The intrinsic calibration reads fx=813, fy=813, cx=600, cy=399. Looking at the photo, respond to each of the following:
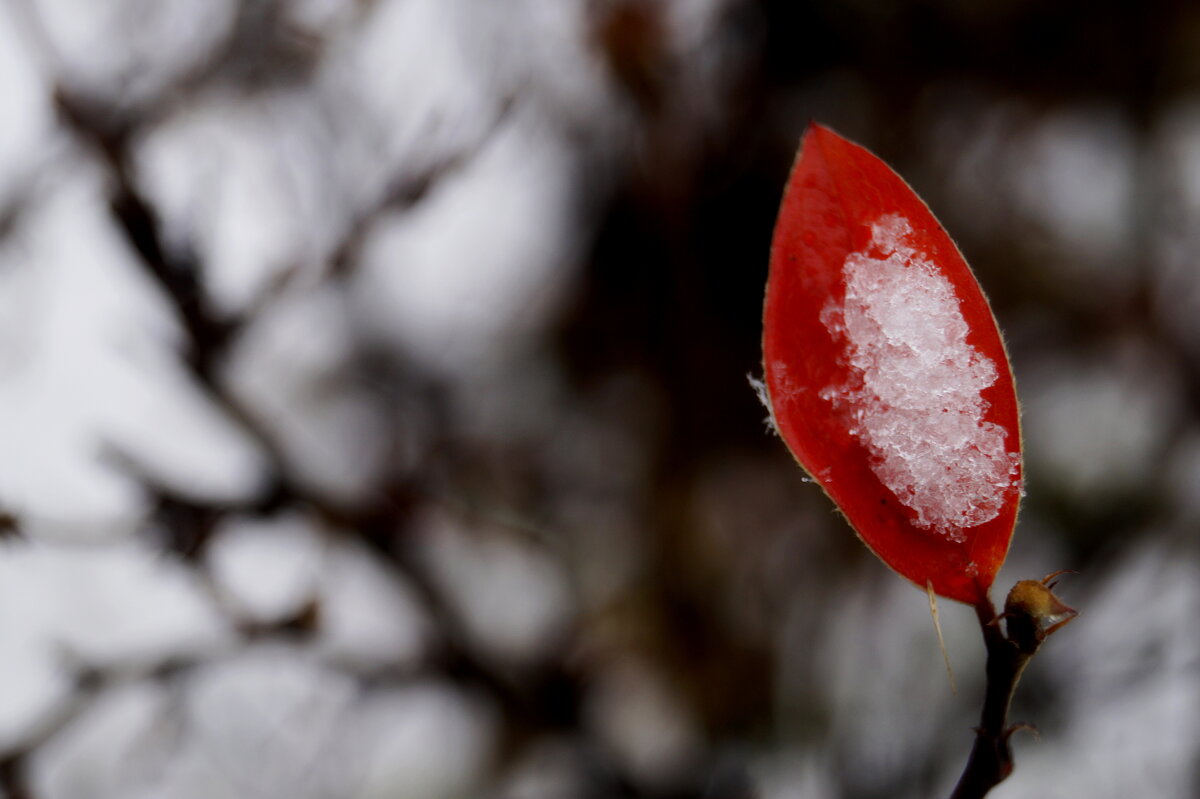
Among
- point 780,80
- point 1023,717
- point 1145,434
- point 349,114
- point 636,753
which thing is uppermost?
point 349,114

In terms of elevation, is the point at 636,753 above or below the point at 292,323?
below

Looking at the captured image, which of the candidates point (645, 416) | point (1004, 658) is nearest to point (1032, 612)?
point (1004, 658)

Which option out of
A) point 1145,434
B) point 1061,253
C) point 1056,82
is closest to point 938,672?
point 1145,434

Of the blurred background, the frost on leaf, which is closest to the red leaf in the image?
the frost on leaf

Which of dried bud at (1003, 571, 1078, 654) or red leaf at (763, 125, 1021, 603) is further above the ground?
red leaf at (763, 125, 1021, 603)

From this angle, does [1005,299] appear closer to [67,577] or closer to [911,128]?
[911,128]

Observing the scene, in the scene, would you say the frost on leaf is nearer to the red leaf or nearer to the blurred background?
the red leaf
